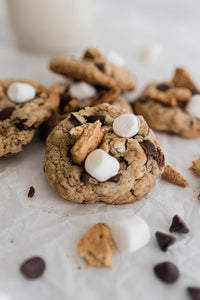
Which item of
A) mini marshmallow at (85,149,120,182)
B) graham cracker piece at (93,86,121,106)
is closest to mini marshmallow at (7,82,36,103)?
graham cracker piece at (93,86,121,106)

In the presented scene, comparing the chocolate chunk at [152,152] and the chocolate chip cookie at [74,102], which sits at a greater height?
the chocolate chip cookie at [74,102]

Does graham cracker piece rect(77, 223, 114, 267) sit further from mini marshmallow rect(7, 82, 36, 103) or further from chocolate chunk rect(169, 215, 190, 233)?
mini marshmallow rect(7, 82, 36, 103)

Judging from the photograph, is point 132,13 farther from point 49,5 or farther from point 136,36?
point 49,5

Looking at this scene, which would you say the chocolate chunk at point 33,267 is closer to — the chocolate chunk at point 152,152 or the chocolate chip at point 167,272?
the chocolate chip at point 167,272

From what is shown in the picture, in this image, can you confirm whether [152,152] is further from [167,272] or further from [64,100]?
[64,100]

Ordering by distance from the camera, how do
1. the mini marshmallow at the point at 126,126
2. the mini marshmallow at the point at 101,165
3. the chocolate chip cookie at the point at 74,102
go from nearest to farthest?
the mini marshmallow at the point at 101,165
the mini marshmallow at the point at 126,126
the chocolate chip cookie at the point at 74,102

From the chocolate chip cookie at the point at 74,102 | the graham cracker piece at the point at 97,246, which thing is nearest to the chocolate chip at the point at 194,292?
the graham cracker piece at the point at 97,246

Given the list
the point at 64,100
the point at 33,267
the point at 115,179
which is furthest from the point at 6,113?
the point at 33,267

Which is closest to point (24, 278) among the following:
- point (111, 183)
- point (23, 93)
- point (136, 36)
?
point (111, 183)
